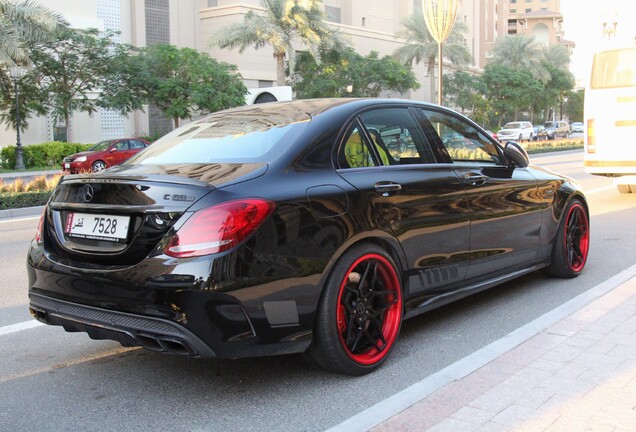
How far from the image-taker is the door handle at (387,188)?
4.22 metres

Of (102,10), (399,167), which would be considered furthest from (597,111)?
(102,10)

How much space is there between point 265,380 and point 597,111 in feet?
36.5

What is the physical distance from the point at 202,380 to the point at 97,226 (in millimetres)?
1102

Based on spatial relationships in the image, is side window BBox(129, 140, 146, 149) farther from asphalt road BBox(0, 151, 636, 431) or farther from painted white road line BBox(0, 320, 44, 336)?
painted white road line BBox(0, 320, 44, 336)

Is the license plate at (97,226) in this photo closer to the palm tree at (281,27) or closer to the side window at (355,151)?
the side window at (355,151)

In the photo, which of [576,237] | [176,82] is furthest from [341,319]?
→ [176,82]

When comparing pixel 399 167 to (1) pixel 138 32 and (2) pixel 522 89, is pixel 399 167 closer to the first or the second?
(1) pixel 138 32

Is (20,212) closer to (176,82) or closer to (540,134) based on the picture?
(176,82)

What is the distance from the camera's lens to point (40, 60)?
107 feet

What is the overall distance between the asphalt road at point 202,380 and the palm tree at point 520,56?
73596mm

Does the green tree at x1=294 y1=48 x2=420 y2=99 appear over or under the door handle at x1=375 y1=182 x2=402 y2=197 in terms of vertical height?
over

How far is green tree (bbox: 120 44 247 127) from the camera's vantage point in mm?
35688

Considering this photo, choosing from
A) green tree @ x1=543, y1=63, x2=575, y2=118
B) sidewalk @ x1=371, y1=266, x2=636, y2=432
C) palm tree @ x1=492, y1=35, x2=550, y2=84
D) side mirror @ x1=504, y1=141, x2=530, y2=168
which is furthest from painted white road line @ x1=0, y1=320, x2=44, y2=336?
green tree @ x1=543, y1=63, x2=575, y2=118

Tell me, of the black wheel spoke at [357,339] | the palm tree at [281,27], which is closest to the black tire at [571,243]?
the black wheel spoke at [357,339]
